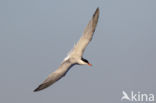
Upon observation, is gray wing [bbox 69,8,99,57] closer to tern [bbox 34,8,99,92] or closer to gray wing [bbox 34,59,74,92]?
tern [bbox 34,8,99,92]

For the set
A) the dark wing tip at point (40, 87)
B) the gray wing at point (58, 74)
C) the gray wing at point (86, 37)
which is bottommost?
the dark wing tip at point (40, 87)

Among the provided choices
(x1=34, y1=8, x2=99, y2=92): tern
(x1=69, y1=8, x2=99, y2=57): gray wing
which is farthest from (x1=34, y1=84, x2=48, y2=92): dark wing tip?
(x1=69, y1=8, x2=99, y2=57): gray wing

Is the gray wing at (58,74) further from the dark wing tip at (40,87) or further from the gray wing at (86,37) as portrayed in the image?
the gray wing at (86,37)

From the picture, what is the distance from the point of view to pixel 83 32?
1309 cm

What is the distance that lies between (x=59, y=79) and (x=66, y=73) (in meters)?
0.41

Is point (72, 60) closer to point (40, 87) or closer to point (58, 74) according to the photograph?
point (58, 74)

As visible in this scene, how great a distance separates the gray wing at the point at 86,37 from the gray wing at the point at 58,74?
0.53 metres

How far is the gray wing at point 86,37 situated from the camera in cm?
1276

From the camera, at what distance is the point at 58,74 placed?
1339 cm

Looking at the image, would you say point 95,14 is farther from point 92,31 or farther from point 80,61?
point 80,61

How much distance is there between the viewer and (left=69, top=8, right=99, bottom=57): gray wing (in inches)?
502

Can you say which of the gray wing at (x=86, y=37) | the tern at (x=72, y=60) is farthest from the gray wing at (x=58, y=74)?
the gray wing at (x=86, y=37)

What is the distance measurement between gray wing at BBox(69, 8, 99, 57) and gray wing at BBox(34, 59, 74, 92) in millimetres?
532

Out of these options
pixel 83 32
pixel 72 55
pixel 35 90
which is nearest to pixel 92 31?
pixel 83 32
